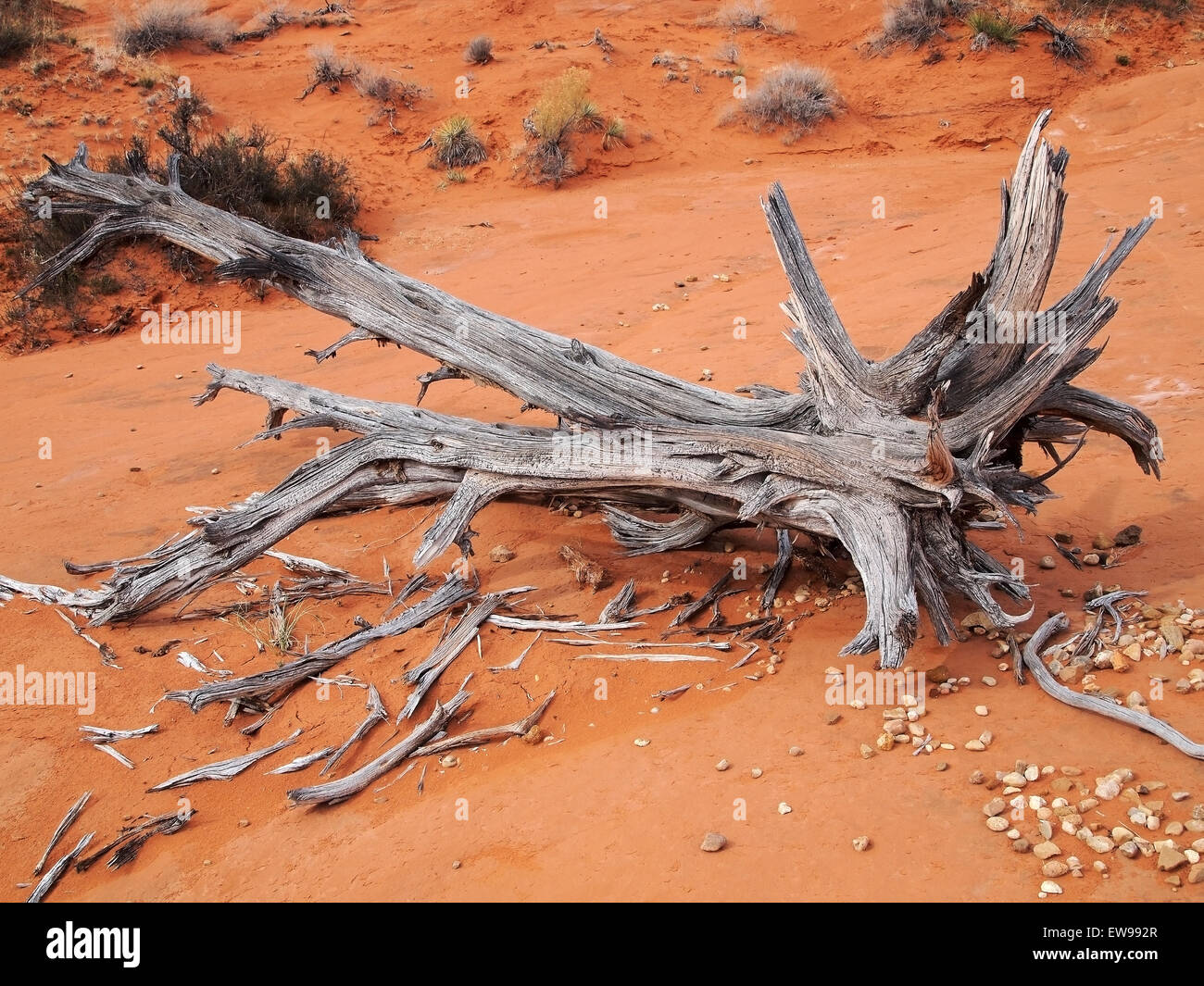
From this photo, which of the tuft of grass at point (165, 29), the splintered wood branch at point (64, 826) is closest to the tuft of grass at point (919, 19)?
the tuft of grass at point (165, 29)

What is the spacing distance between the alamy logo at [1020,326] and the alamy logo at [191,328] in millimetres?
8433

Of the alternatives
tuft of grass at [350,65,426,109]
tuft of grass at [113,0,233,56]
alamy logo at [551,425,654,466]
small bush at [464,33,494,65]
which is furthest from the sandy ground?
tuft of grass at [113,0,233,56]

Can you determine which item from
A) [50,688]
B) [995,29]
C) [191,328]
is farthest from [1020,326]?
[995,29]

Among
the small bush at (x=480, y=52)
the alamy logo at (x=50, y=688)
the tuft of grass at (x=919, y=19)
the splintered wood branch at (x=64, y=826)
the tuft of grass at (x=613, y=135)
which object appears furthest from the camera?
the small bush at (x=480, y=52)

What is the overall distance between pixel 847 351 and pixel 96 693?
12.9 ft

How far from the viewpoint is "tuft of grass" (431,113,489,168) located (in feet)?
53.5

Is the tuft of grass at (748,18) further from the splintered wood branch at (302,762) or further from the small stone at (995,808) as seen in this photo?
the small stone at (995,808)

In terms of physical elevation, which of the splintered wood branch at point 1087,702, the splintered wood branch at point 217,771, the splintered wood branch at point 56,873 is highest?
the splintered wood branch at point 1087,702

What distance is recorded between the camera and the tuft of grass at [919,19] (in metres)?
18.0

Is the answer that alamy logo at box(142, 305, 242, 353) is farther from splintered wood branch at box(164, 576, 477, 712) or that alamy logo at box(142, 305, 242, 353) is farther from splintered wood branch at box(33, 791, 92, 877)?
splintered wood branch at box(33, 791, 92, 877)

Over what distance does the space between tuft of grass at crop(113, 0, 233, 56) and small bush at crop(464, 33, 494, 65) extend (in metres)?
5.31

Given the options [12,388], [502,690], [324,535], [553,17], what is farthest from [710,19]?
[502,690]

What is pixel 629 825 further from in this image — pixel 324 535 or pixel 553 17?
pixel 553 17

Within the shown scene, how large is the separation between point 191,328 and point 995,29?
13965mm
